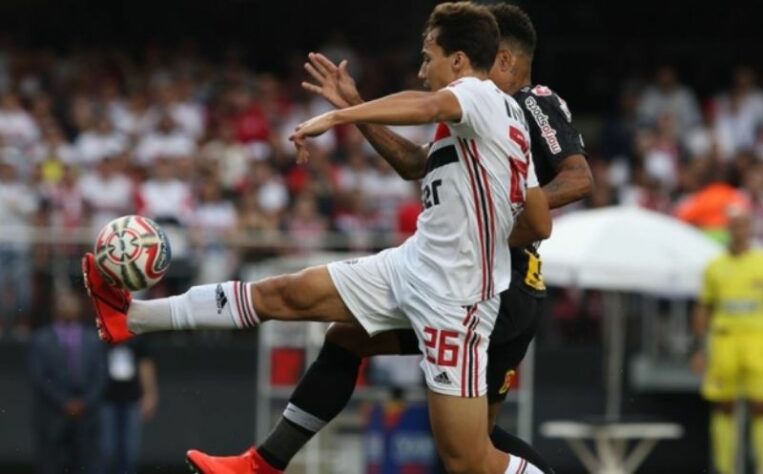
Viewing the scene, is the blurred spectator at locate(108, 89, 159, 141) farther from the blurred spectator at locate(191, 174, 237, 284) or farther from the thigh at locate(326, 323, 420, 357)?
the thigh at locate(326, 323, 420, 357)

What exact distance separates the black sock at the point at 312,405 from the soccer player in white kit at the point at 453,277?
0.35 m

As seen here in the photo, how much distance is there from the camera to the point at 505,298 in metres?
8.46

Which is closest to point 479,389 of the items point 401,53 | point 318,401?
point 318,401

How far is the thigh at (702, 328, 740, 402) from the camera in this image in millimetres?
15852

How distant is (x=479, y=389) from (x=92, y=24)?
52.2ft

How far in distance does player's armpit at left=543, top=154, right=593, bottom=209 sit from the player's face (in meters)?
0.74

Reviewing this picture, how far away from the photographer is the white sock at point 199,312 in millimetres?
8312

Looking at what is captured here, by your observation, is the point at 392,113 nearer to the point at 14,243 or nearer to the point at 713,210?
the point at 14,243

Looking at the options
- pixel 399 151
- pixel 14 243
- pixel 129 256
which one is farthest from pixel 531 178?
pixel 14 243

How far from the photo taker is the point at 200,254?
1709cm

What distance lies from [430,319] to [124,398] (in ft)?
28.3

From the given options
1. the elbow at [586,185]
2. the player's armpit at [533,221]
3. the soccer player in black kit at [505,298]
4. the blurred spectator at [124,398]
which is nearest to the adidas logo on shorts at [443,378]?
the soccer player in black kit at [505,298]

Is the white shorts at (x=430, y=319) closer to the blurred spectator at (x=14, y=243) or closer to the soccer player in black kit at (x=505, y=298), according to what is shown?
the soccer player in black kit at (x=505, y=298)

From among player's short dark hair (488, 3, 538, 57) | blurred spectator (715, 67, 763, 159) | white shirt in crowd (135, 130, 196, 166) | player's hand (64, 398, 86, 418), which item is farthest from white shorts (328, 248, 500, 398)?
blurred spectator (715, 67, 763, 159)
